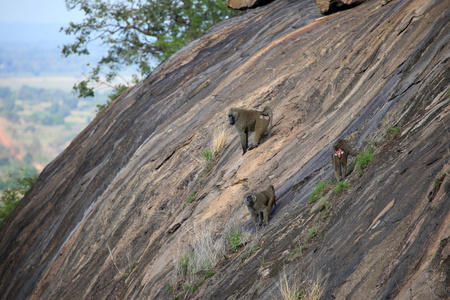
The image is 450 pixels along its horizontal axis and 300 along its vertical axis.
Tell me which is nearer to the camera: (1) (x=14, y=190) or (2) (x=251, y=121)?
(2) (x=251, y=121)

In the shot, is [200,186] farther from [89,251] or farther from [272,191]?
[89,251]

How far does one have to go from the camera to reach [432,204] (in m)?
4.86

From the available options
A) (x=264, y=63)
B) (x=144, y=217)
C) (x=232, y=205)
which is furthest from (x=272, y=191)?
(x=264, y=63)

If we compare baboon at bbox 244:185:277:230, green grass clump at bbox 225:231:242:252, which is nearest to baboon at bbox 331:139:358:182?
baboon at bbox 244:185:277:230

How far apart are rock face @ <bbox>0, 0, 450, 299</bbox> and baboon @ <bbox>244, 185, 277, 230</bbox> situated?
6.4 inches

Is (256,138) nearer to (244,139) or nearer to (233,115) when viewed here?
(244,139)

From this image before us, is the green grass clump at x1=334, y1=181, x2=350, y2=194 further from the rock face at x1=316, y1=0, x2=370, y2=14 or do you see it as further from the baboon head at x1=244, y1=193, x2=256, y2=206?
the rock face at x1=316, y1=0, x2=370, y2=14

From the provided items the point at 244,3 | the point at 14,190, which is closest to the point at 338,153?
the point at 244,3

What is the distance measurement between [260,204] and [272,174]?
1.40 metres

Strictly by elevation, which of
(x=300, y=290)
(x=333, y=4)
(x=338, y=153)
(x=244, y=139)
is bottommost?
(x=300, y=290)

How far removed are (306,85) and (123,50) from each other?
20812mm

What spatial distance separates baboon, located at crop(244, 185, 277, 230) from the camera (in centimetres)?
757

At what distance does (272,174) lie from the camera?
8.91 meters

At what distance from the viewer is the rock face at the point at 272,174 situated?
17.4 ft
